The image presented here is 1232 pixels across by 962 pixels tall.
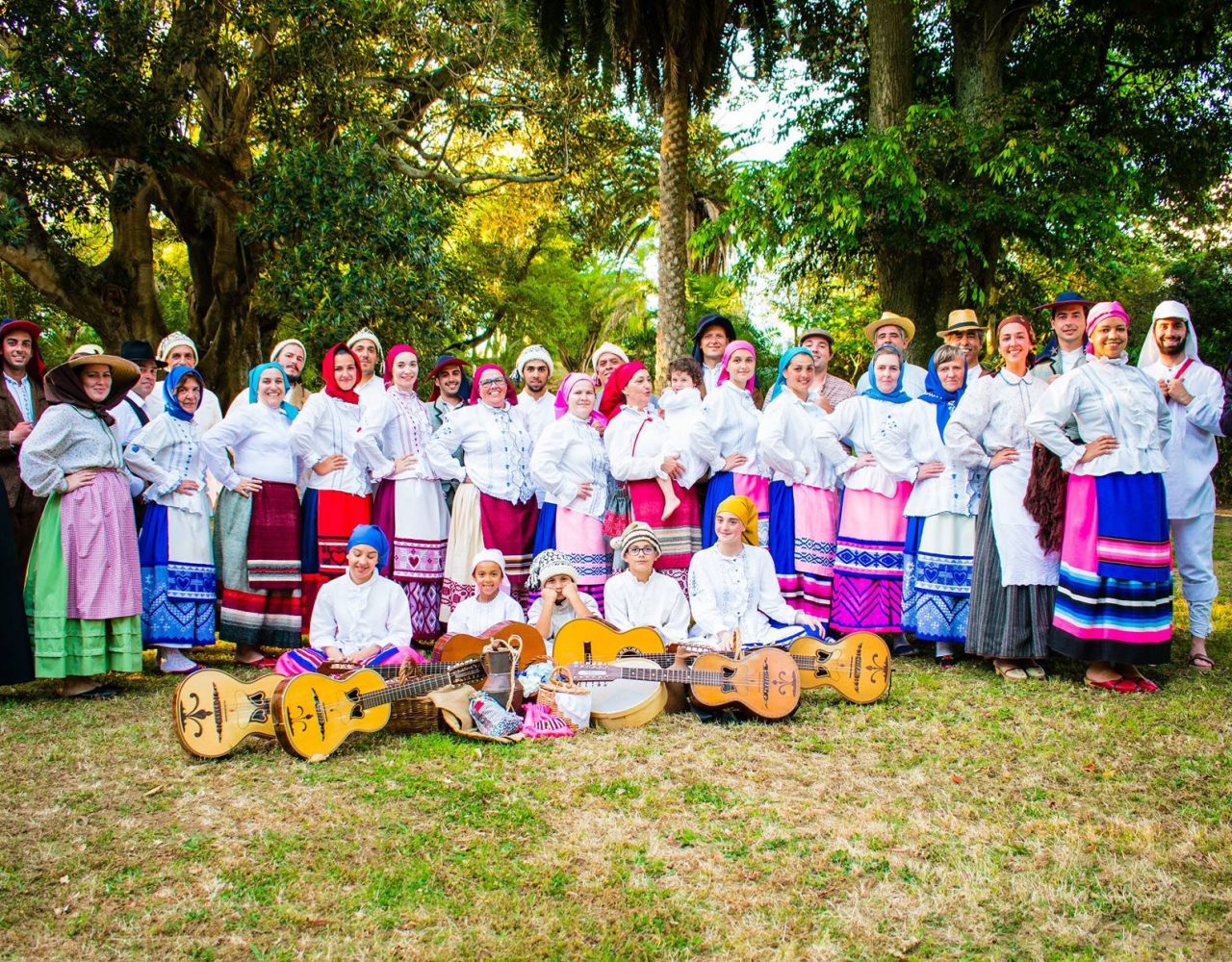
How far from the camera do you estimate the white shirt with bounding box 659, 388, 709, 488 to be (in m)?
6.07

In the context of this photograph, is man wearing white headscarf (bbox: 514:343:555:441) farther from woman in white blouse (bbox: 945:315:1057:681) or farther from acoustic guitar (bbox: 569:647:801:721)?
woman in white blouse (bbox: 945:315:1057:681)

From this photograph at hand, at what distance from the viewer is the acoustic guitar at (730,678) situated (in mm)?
4621

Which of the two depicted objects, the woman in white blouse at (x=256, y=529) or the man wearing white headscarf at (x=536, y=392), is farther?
the man wearing white headscarf at (x=536, y=392)

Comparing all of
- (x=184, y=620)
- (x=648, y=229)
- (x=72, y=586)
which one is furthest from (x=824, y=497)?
(x=648, y=229)

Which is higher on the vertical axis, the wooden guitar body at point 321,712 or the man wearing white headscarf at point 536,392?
the man wearing white headscarf at point 536,392

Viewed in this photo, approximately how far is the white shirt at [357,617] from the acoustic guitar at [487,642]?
30cm

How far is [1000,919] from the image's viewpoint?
2.84 metres

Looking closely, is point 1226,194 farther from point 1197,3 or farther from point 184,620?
point 184,620

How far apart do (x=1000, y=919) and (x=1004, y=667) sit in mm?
2961

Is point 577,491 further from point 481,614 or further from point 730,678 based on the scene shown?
point 730,678

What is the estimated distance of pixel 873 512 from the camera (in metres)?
6.12

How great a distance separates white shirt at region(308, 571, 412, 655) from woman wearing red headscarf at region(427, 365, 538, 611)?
879mm

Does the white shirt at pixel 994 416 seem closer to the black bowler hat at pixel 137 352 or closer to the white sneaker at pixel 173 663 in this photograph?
the white sneaker at pixel 173 663

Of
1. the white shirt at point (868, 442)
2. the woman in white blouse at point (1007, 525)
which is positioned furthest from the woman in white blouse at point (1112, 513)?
the white shirt at point (868, 442)
